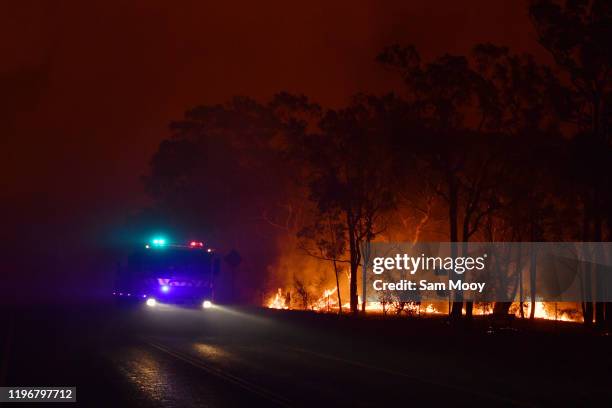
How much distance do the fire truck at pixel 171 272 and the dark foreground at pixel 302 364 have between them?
26.9ft

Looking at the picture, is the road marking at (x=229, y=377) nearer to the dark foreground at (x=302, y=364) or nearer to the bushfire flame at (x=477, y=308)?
the dark foreground at (x=302, y=364)

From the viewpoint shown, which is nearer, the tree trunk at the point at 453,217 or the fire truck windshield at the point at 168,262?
the tree trunk at the point at 453,217

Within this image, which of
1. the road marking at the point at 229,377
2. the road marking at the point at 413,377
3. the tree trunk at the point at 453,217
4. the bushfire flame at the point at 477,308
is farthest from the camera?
the bushfire flame at the point at 477,308

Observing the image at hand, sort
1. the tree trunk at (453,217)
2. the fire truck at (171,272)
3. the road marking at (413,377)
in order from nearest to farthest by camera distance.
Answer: the road marking at (413,377) < the tree trunk at (453,217) < the fire truck at (171,272)

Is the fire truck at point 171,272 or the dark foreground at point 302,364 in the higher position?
the fire truck at point 171,272

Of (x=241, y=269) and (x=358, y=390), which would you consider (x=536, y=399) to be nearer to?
(x=358, y=390)

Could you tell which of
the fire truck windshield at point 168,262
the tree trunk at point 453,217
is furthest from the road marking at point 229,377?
the fire truck windshield at point 168,262

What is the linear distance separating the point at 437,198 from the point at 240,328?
1818 centimetres

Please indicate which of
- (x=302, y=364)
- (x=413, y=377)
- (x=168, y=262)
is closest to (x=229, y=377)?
(x=302, y=364)

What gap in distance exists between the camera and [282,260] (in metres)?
61.7

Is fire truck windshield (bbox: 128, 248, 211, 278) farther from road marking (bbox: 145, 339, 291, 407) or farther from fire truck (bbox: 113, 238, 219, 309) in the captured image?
road marking (bbox: 145, 339, 291, 407)

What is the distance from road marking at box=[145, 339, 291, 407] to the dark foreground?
2 centimetres

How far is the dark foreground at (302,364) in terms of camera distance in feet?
44.5

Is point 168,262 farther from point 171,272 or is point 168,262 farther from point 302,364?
point 302,364
